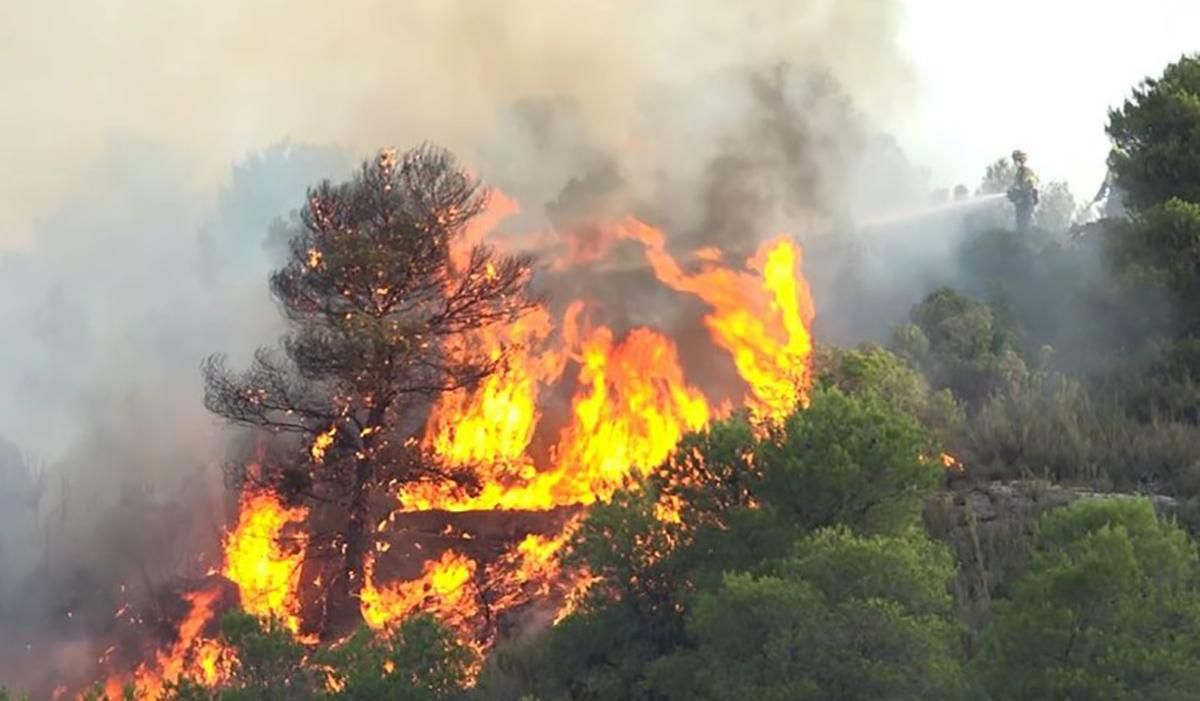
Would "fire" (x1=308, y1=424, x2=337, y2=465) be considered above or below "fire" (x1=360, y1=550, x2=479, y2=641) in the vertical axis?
above

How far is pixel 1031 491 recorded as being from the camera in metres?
15.2

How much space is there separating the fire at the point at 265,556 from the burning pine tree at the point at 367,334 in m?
0.63

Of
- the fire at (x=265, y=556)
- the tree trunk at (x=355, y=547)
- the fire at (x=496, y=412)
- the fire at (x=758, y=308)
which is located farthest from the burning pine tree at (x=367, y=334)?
the fire at (x=758, y=308)

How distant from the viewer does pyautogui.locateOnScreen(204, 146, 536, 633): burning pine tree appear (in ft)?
66.4

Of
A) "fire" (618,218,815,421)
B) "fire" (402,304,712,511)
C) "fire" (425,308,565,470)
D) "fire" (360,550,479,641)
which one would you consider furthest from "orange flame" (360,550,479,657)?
"fire" (618,218,815,421)

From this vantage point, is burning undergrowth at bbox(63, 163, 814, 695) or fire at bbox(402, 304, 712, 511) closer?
burning undergrowth at bbox(63, 163, 814, 695)

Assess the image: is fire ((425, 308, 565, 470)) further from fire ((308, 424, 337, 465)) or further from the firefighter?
the firefighter

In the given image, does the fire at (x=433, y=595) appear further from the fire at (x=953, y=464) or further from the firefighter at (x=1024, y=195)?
the firefighter at (x=1024, y=195)

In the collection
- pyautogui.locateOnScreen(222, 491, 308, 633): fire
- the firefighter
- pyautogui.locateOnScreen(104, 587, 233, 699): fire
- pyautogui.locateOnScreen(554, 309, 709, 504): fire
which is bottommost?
pyautogui.locateOnScreen(104, 587, 233, 699): fire

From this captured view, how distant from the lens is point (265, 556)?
22.7 meters

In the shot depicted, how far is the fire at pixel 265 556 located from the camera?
73.0ft

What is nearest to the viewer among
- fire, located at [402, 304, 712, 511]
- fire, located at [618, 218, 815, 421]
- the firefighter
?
fire, located at [402, 304, 712, 511]

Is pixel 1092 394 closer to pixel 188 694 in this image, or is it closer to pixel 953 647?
pixel 953 647

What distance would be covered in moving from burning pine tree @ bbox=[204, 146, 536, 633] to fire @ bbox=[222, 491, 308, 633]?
0.63 meters
